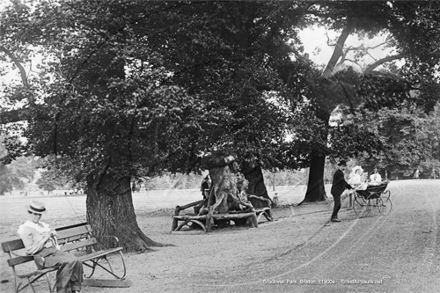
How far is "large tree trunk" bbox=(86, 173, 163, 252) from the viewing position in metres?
10.9

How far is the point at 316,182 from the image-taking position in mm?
25047

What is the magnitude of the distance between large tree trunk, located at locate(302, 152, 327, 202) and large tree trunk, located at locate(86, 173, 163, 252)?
14.6 metres

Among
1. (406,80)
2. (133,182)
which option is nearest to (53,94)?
(133,182)

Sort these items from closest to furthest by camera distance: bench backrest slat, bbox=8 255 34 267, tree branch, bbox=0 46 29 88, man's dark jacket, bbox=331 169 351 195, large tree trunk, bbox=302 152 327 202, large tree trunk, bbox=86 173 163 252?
1. bench backrest slat, bbox=8 255 34 267
2. large tree trunk, bbox=86 173 163 252
3. tree branch, bbox=0 46 29 88
4. man's dark jacket, bbox=331 169 351 195
5. large tree trunk, bbox=302 152 327 202

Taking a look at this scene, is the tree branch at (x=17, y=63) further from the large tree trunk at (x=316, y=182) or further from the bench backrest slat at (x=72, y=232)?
the large tree trunk at (x=316, y=182)

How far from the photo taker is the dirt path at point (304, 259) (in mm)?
6988

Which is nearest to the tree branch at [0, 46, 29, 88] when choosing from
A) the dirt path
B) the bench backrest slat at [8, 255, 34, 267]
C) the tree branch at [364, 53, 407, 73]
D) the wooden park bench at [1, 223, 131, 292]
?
the dirt path

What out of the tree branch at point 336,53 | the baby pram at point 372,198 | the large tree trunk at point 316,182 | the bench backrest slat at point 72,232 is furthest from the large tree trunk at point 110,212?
the large tree trunk at point 316,182

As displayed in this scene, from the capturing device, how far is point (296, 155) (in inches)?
914

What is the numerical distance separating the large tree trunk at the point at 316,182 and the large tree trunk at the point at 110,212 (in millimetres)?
14615

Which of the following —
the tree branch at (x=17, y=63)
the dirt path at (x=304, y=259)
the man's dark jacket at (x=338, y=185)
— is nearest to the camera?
the dirt path at (x=304, y=259)
